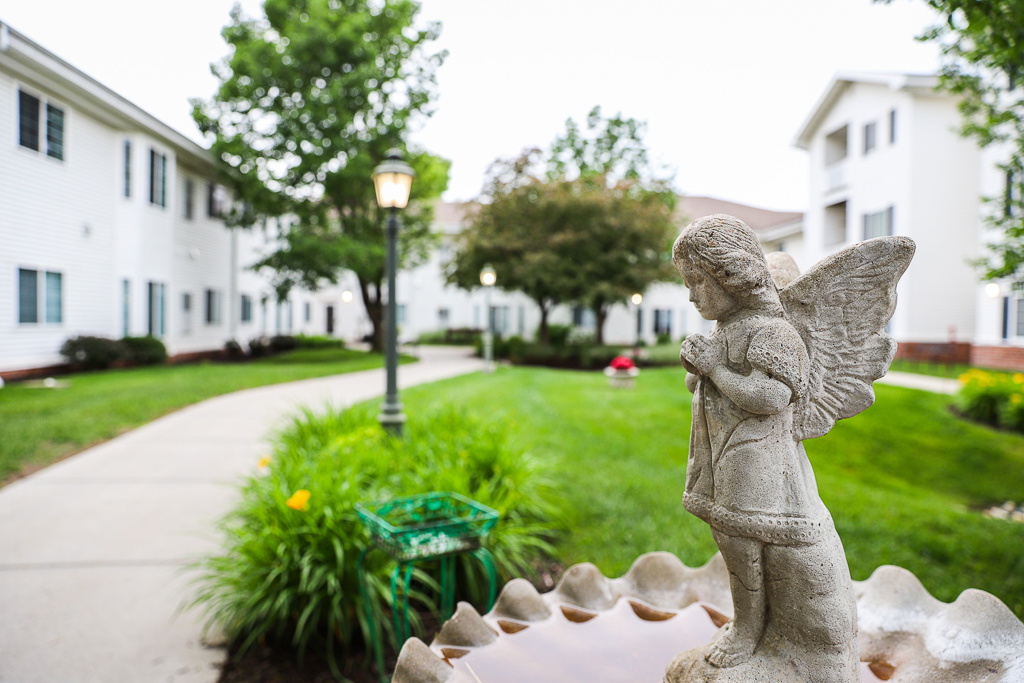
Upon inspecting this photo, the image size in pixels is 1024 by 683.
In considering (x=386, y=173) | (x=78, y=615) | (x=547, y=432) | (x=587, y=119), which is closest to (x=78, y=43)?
(x=386, y=173)

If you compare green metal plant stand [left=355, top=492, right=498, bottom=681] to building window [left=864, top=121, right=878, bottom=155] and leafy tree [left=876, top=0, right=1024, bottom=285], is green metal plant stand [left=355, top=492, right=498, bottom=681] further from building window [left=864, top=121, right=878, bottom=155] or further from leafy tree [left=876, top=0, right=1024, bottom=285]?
building window [left=864, top=121, right=878, bottom=155]

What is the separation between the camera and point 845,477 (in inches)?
299

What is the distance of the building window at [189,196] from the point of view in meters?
18.5

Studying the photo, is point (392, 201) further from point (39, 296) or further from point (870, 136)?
point (870, 136)

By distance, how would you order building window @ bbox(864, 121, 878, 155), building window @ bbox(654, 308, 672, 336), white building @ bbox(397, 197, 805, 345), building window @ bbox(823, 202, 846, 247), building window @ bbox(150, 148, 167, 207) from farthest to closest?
building window @ bbox(654, 308, 672, 336)
white building @ bbox(397, 197, 805, 345)
building window @ bbox(823, 202, 846, 247)
building window @ bbox(864, 121, 878, 155)
building window @ bbox(150, 148, 167, 207)

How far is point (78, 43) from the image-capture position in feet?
10.9

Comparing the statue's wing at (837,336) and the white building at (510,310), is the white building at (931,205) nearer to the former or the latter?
the white building at (510,310)

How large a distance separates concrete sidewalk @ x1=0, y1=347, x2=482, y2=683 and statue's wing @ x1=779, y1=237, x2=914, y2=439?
11.9 ft

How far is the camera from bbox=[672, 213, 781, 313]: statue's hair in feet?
5.27

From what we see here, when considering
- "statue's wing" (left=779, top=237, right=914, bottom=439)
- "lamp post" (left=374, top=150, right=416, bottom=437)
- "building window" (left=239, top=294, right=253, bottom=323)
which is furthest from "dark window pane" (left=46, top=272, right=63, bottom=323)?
"statue's wing" (left=779, top=237, right=914, bottom=439)

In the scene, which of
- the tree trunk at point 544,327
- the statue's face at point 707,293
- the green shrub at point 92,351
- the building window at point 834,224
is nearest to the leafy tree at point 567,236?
the tree trunk at point 544,327

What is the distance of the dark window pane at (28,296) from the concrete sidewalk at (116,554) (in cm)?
266

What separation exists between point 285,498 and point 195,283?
1745 cm

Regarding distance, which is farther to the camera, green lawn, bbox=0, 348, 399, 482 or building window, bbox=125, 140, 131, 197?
building window, bbox=125, 140, 131, 197
